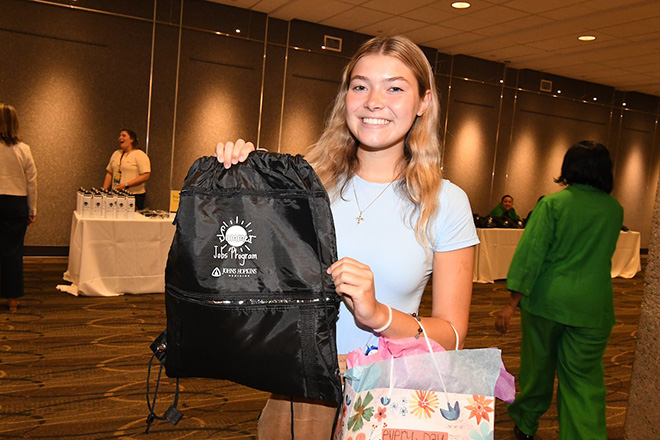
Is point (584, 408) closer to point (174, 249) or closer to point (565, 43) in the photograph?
point (174, 249)

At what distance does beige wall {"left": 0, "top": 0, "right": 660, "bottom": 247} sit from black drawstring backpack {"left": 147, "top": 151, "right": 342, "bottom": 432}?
7.10m

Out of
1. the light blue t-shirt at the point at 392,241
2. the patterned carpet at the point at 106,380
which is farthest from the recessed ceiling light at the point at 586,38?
the light blue t-shirt at the point at 392,241

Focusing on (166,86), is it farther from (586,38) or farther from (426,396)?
(426,396)

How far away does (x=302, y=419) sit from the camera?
144 cm

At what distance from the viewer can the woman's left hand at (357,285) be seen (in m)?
1.16

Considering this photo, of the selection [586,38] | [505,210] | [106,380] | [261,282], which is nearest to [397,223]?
[261,282]

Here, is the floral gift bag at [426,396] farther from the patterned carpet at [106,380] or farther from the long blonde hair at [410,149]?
the patterned carpet at [106,380]

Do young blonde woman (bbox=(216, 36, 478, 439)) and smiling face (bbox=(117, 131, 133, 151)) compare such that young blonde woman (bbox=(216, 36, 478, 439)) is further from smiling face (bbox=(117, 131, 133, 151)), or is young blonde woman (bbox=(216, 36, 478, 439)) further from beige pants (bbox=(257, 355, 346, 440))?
smiling face (bbox=(117, 131, 133, 151))

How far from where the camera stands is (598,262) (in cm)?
284

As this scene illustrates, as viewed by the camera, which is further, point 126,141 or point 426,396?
point 126,141

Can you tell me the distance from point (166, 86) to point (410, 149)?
7103 mm

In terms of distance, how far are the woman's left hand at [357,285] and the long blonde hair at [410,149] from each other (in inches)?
10.1

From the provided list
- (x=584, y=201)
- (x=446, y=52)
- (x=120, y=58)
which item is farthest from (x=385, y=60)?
(x=446, y=52)

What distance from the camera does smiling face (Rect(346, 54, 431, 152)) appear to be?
138 centimetres
